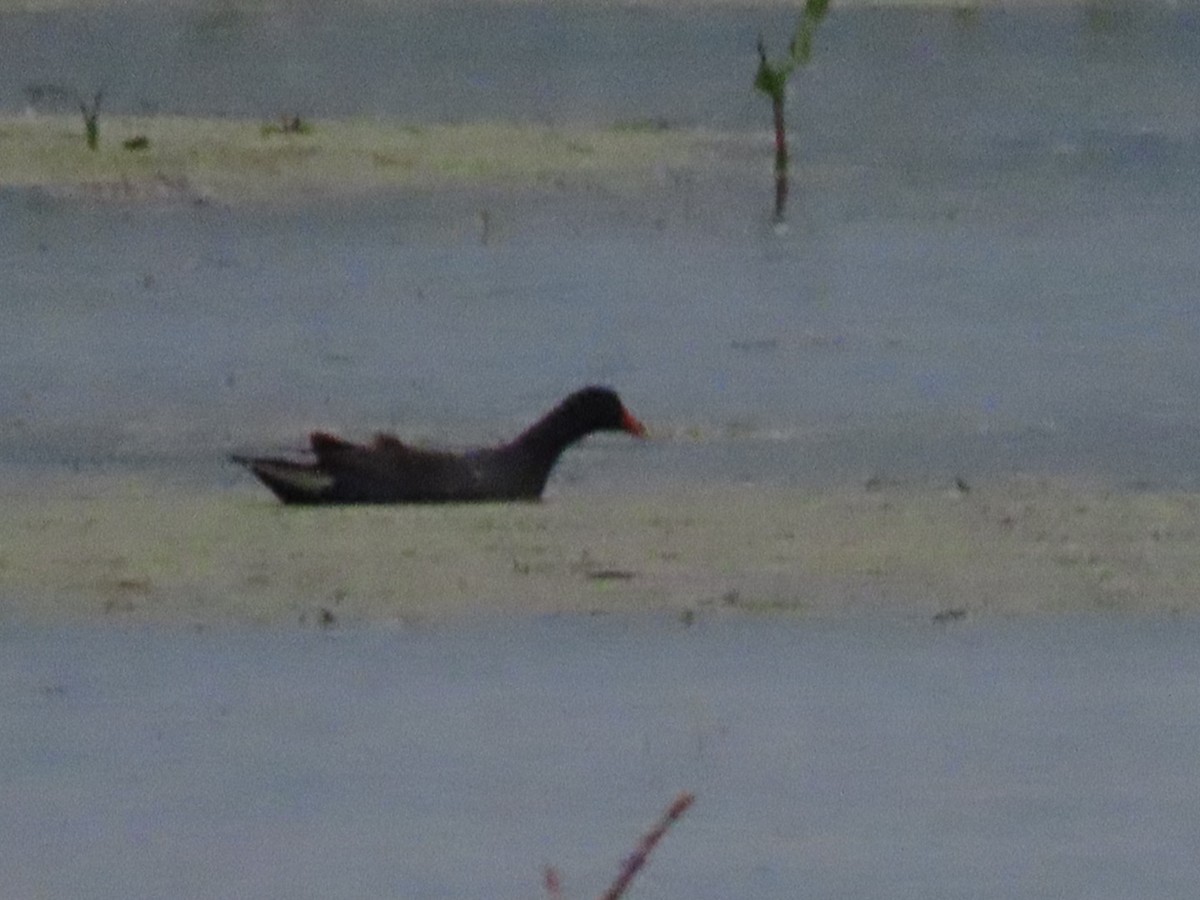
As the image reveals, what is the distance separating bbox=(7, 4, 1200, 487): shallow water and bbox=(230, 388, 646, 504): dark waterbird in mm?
821

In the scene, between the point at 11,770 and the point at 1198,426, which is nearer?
the point at 11,770

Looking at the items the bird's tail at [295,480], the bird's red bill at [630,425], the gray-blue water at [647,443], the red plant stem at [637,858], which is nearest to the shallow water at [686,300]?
the gray-blue water at [647,443]

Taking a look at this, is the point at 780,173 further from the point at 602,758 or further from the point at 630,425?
the point at 602,758

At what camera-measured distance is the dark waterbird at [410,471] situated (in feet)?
35.9

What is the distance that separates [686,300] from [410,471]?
577 cm

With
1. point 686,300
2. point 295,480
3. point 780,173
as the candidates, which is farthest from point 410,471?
point 780,173

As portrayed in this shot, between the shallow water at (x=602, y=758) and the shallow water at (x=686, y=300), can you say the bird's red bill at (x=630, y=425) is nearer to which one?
the shallow water at (x=686, y=300)

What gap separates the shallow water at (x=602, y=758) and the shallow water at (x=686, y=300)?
2664 mm

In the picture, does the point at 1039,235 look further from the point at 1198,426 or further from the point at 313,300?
the point at 1198,426

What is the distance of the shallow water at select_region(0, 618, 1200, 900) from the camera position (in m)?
7.43

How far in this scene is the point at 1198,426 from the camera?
12844mm

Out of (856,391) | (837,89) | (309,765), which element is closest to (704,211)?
(856,391)

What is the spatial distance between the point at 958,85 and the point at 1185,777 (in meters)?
22.5

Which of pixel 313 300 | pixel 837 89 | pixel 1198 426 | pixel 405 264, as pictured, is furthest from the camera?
pixel 837 89
